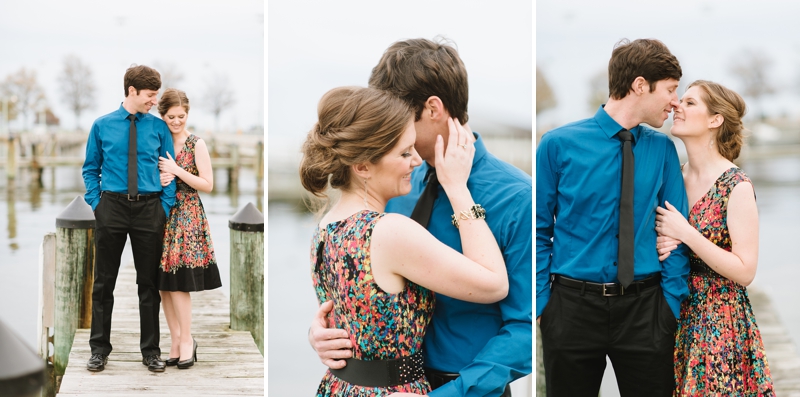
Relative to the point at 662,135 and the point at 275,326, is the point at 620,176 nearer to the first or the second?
the point at 662,135

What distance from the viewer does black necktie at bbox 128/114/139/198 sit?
3027mm

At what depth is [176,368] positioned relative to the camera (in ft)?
10.4

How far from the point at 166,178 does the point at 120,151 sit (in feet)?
0.74

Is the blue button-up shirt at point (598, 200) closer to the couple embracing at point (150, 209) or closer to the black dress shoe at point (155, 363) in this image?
the couple embracing at point (150, 209)

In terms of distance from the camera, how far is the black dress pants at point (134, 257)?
10.1 ft

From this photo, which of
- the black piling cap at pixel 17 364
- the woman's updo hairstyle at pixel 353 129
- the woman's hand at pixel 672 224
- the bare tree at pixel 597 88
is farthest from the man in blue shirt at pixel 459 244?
the bare tree at pixel 597 88

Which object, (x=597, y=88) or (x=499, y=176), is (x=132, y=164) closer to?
(x=499, y=176)

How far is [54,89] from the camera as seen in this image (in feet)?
10.2

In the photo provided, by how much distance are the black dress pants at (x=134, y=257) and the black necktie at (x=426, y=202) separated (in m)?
1.64

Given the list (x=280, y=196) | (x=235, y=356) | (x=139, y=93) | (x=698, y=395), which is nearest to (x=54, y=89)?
(x=139, y=93)

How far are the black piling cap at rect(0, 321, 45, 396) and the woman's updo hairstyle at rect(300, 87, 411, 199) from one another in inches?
29.4

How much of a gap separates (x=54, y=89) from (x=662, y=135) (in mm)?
2560

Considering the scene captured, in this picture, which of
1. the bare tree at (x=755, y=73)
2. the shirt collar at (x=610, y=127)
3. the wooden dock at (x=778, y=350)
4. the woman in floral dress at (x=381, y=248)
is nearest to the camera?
the woman in floral dress at (x=381, y=248)

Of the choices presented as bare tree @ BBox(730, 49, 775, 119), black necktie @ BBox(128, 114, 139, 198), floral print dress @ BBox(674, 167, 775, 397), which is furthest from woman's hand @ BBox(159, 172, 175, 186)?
bare tree @ BBox(730, 49, 775, 119)
